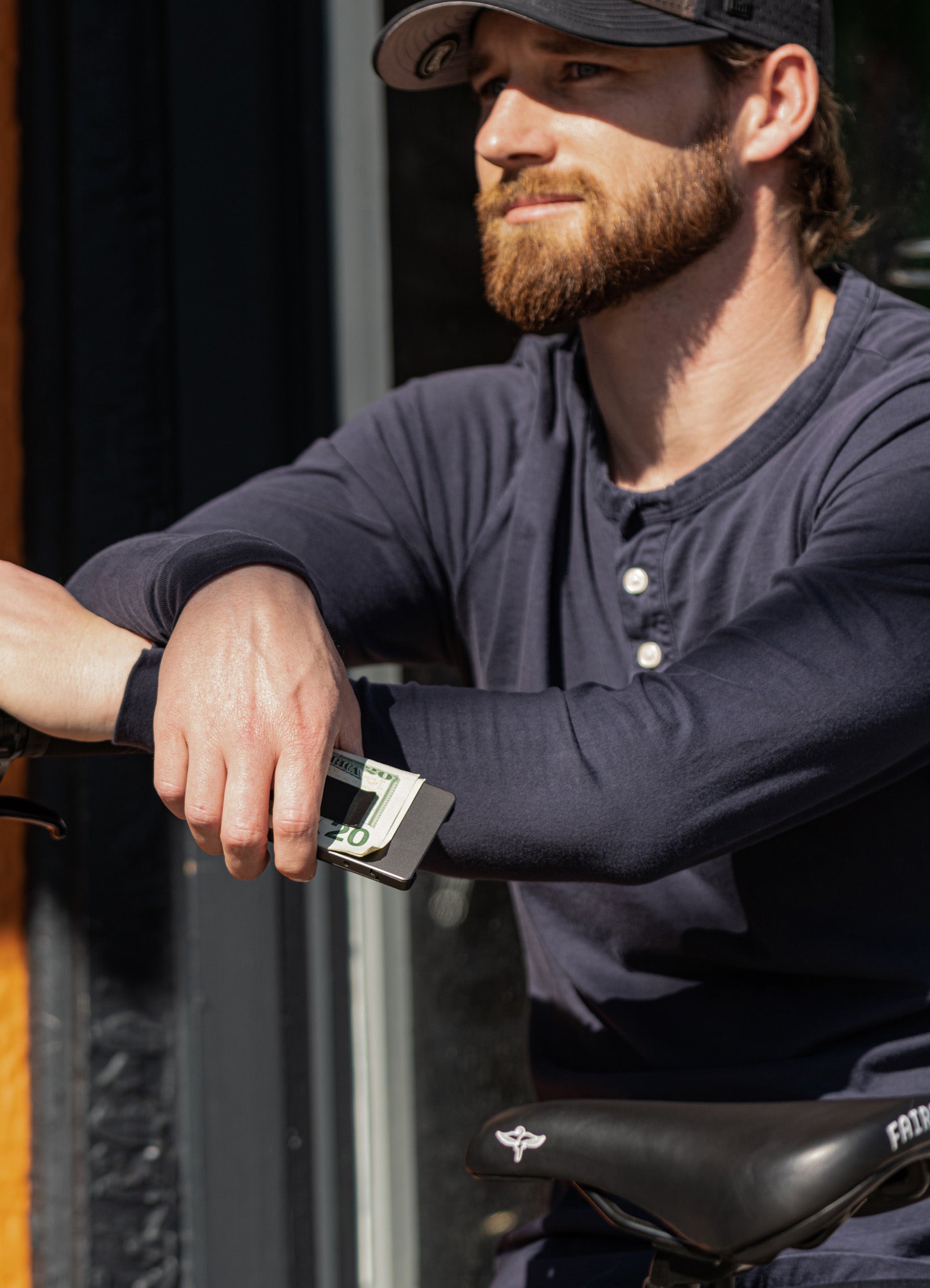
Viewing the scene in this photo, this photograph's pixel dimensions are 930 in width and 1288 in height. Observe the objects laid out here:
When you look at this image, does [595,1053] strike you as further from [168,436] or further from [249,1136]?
[168,436]

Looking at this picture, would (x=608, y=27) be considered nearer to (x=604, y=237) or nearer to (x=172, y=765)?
(x=604, y=237)

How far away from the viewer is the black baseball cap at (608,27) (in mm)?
1418

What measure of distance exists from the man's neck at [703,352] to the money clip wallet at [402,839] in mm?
716

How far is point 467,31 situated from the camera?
64.9 inches

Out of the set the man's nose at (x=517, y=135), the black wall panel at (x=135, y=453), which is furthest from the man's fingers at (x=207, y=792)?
the black wall panel at (x=135, y=453)

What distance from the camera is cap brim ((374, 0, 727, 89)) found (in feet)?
4.65

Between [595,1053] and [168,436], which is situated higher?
[168,436]

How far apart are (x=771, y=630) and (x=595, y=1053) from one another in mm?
594

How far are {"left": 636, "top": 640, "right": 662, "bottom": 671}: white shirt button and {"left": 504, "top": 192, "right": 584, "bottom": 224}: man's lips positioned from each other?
1.67ft

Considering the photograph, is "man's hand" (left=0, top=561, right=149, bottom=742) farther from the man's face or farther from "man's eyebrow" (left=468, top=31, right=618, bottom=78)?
"man's eyebrow" (left=468, top=31, right=618, bottom=78)

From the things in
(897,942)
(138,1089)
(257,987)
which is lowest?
(138,1089)

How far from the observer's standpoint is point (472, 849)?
41.6 inches

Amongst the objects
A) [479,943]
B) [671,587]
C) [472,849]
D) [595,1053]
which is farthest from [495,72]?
[479,943]

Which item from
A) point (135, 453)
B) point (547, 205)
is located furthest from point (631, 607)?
point (135, 453)
